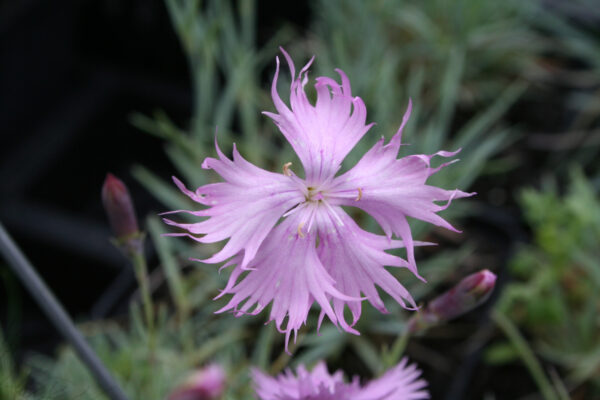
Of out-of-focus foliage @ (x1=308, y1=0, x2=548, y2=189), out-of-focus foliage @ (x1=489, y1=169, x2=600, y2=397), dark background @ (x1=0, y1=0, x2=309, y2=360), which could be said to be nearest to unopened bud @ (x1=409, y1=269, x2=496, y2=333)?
out-of-focus foliage @ (x1=489, y1=169, x2=600, y2=397)

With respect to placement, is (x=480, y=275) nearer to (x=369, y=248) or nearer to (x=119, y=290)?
(x=369, y=248)

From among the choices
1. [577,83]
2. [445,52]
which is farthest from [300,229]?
[577,83]

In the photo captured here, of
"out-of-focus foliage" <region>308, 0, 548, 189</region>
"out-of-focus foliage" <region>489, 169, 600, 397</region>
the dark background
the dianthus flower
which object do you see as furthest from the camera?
the dark background

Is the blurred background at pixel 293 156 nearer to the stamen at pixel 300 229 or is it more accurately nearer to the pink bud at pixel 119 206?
A: the pink bud at pixel 119 206

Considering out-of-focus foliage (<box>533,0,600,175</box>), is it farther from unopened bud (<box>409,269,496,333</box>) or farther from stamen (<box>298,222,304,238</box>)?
stamen (<box>298,222,304,238</box>)

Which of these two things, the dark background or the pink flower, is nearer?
the pink flower

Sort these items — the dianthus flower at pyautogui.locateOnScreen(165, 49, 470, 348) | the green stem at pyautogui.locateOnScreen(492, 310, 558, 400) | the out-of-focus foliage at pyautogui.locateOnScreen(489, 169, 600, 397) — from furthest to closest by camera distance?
the out-of-focus foliage at pyautogui.locateOnScreen(489, 169, 600, 397), the green stem at pyautogui.locateOnScreen(492, 310, 558, 400), the dianthus flower at pyautogui.locateOnScreen(165, 49, 470, 348)
